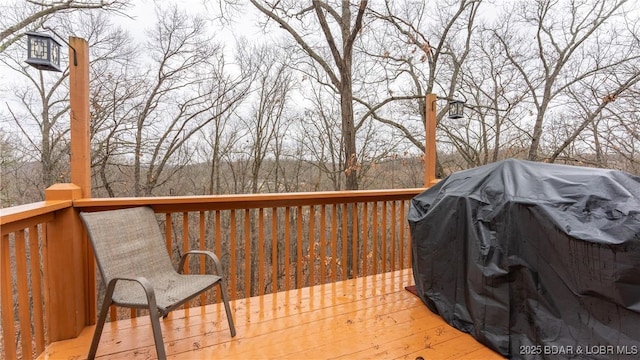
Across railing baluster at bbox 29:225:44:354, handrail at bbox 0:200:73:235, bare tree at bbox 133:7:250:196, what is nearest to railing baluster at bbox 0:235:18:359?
handrail at bbox 0:200:73:235

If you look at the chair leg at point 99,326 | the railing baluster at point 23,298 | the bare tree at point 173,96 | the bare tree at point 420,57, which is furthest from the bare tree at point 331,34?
the railing baluster at point 23,298

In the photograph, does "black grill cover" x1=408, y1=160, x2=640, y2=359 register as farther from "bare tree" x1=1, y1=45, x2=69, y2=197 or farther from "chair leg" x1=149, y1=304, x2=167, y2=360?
"bare tree" x1=1, y1=45, x2=69, y2=197

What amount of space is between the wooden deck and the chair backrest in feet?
1.50

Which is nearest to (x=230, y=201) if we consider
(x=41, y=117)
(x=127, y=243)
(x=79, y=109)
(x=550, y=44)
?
(x=127, y=243)

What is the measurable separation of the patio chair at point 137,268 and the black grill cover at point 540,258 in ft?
5.34

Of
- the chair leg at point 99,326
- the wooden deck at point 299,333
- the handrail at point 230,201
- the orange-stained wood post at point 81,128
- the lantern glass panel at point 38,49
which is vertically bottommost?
the wooden deck at point 299,333

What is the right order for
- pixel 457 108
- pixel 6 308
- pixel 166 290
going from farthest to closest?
pixel 457 108 → pixel 166 290 → pixel 6 308

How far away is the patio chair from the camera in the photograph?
1.68 m

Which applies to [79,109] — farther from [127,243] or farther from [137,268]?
[137,268]

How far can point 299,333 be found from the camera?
6.85 feet

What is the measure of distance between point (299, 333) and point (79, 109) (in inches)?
86.2

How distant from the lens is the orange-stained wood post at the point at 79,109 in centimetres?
203

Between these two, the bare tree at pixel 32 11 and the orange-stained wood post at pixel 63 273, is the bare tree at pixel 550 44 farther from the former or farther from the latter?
the orange-stained wood post at pixel 63 273

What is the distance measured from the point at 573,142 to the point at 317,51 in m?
6.15
